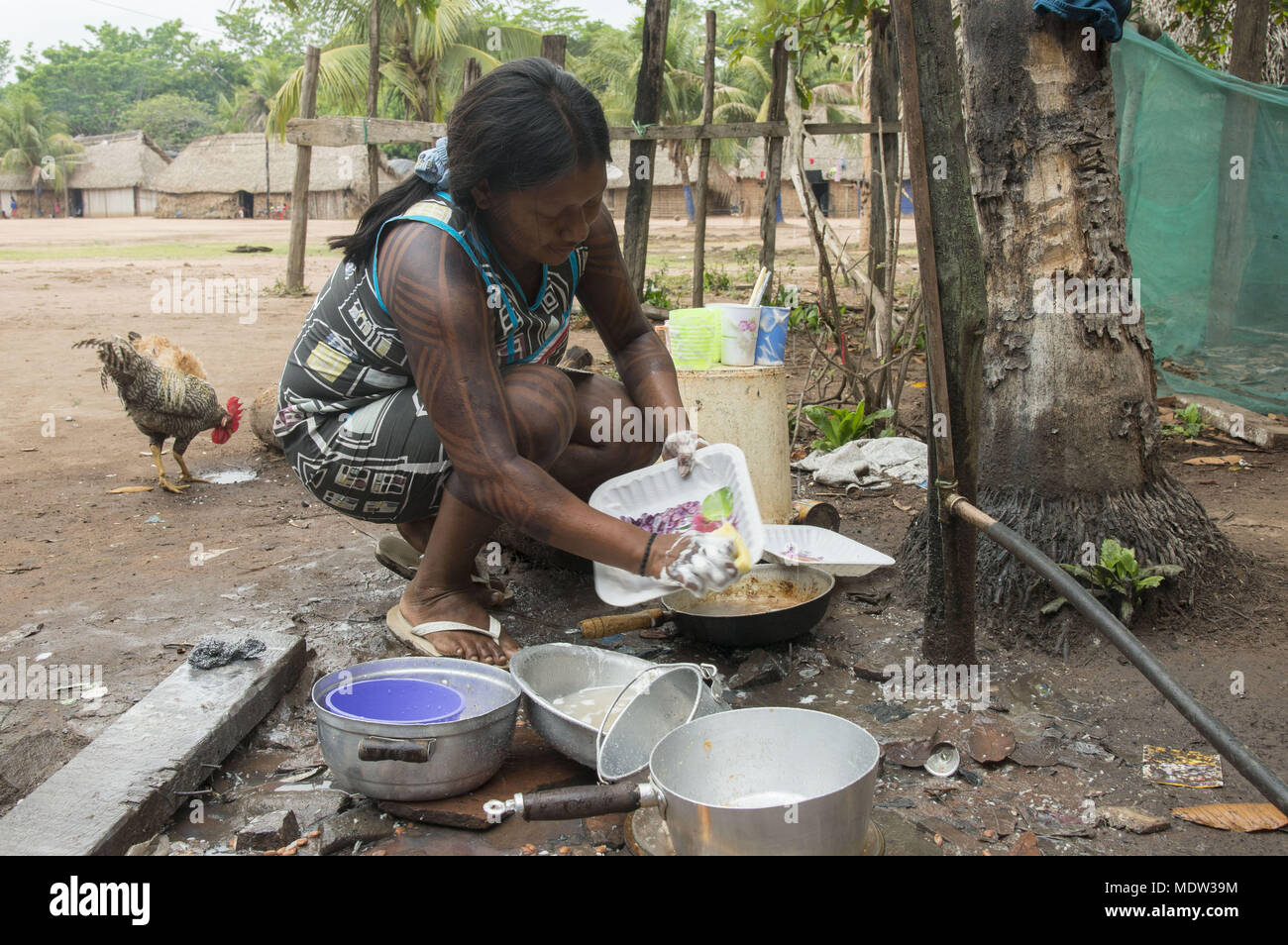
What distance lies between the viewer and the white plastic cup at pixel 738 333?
349cm

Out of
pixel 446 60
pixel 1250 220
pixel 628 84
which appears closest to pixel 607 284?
pixel 1250 220

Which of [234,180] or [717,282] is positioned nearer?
[717,282]

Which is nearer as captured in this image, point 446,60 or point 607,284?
point 607,284

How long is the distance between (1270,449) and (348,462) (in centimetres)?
429

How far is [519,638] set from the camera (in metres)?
2.81

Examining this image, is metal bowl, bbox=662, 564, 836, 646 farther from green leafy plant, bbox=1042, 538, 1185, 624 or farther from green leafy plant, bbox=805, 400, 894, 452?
green leafy plant, bbox=805, 400, 894, 452

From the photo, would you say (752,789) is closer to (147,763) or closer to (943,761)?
(943,761)

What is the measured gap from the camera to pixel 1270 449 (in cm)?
466

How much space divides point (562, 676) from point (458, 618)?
371 millimetres

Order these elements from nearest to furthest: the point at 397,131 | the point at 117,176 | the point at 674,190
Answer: the point at 397,131 < the point at 674,190 < the point at 117,176

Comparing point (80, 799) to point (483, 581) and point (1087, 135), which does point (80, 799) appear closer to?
point (483, 581)

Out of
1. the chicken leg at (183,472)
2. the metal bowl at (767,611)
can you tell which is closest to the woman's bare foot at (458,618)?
the metal bowl at (767,611)

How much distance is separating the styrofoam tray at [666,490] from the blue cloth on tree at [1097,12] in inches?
58.9

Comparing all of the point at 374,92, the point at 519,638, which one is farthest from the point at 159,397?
the point at 374,92
